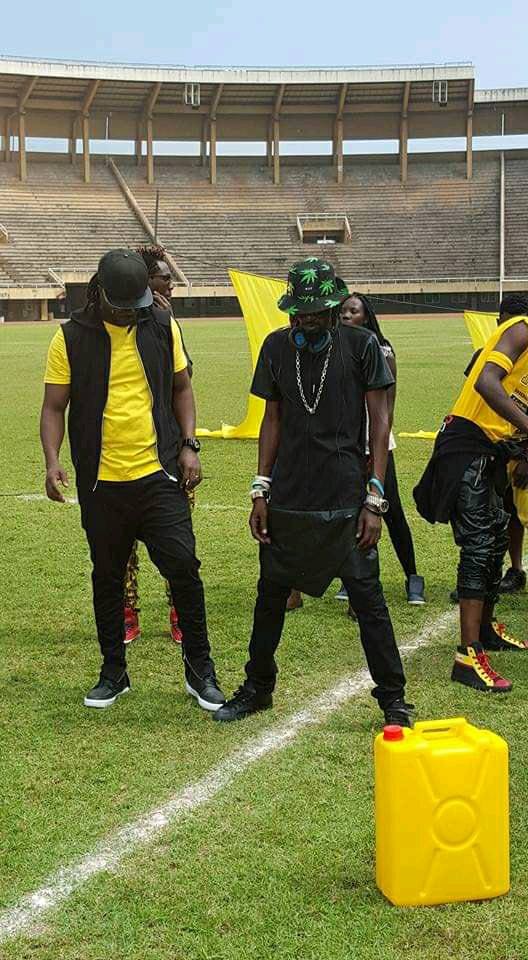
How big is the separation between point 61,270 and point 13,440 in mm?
38339

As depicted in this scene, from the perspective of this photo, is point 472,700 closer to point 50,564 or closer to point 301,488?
point 301,488

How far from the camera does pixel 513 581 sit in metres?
6.07

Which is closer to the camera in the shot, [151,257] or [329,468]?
[329,468]

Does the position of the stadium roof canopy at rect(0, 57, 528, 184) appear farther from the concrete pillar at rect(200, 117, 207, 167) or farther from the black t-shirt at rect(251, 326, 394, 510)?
the black t-shirt at rect(251, 326, 394, 510)

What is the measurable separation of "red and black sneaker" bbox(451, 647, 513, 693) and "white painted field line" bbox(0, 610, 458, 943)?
1.28 feet

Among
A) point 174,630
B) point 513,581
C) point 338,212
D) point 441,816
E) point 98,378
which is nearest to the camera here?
point 441,816

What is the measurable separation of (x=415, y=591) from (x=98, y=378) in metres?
2.43

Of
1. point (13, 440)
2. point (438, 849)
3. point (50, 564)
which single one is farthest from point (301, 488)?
point (13, 440)

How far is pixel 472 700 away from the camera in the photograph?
14.1 feet

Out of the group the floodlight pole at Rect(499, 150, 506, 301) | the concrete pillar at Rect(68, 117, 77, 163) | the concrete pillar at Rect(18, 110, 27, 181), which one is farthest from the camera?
the concrete pillar at Rect(68, 117, 77, 163)

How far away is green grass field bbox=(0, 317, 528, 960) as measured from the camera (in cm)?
270

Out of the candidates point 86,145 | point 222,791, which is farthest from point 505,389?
point 86,145

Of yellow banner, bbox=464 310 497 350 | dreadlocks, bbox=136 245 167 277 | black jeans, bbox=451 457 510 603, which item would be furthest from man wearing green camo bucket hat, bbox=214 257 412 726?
yellow banner, bbox=464 310 497 350

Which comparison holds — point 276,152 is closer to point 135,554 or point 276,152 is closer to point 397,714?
point 135,554
